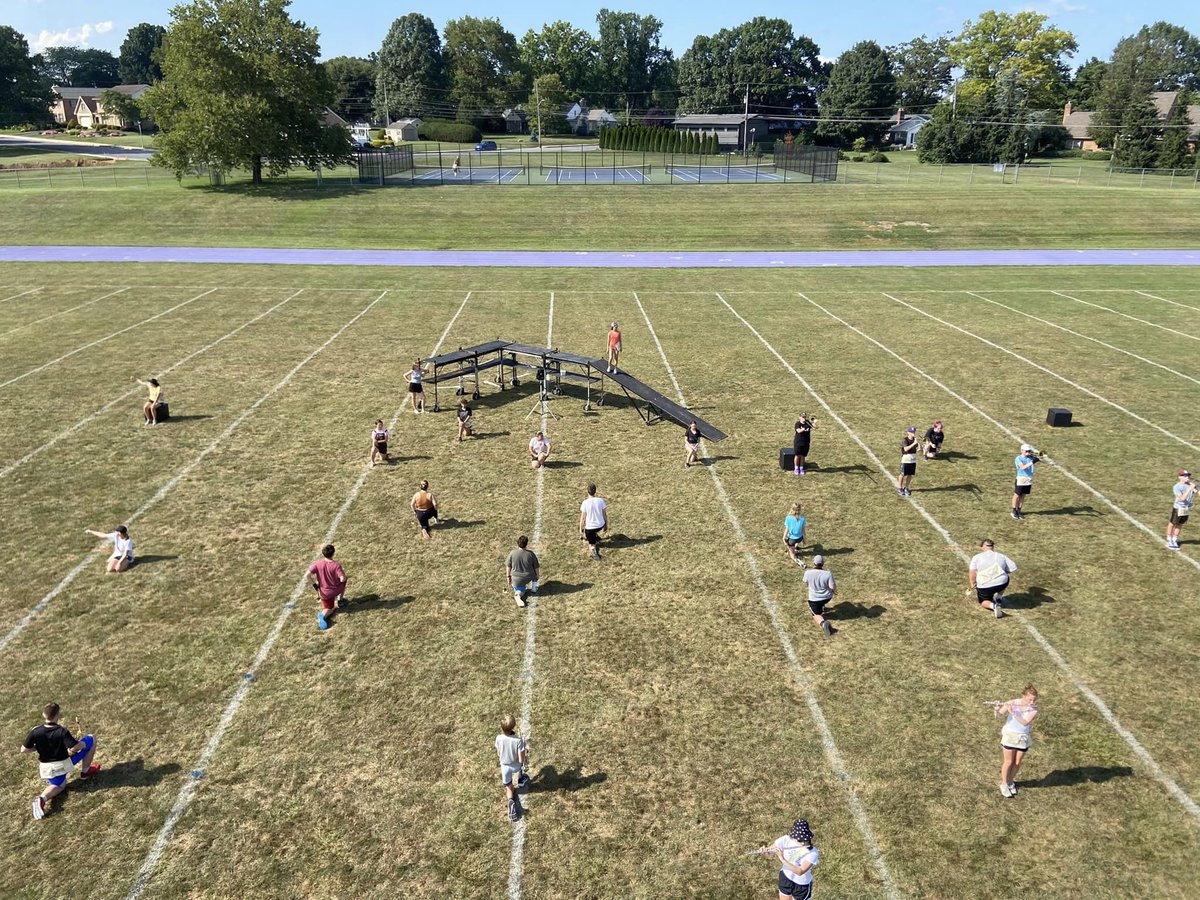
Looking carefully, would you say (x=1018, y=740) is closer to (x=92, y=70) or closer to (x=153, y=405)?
(x=153, y=405)

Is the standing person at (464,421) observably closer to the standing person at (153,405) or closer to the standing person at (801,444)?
the standing person at (153,405)

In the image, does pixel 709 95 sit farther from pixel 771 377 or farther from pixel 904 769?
pixel 904 769

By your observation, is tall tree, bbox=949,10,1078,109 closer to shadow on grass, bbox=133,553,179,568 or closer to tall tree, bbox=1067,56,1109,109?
tall tree, bbox=1067,56,1109,109

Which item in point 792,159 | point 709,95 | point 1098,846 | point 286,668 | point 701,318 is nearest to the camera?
point 1098,846

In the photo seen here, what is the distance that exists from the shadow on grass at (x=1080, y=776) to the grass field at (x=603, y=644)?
0.14 ft

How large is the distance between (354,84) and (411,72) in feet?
53.5

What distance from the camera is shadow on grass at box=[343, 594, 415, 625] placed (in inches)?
492

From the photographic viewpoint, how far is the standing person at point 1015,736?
8727 mm

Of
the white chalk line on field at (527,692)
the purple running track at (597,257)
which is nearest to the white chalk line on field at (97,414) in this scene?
the white chalk line on field at (527,692)

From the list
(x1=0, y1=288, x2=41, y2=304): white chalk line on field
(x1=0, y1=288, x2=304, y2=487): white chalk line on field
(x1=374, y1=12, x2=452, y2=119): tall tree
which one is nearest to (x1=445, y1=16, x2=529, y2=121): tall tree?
(x1=374, y1=12, x2=452, y2=119): tall tree

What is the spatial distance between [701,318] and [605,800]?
988 inches

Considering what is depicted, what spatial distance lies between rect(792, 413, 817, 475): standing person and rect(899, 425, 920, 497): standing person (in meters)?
2.01

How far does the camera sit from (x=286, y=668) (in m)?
11.1

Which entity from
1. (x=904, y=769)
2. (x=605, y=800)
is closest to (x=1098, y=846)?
(x=904, y=769)
